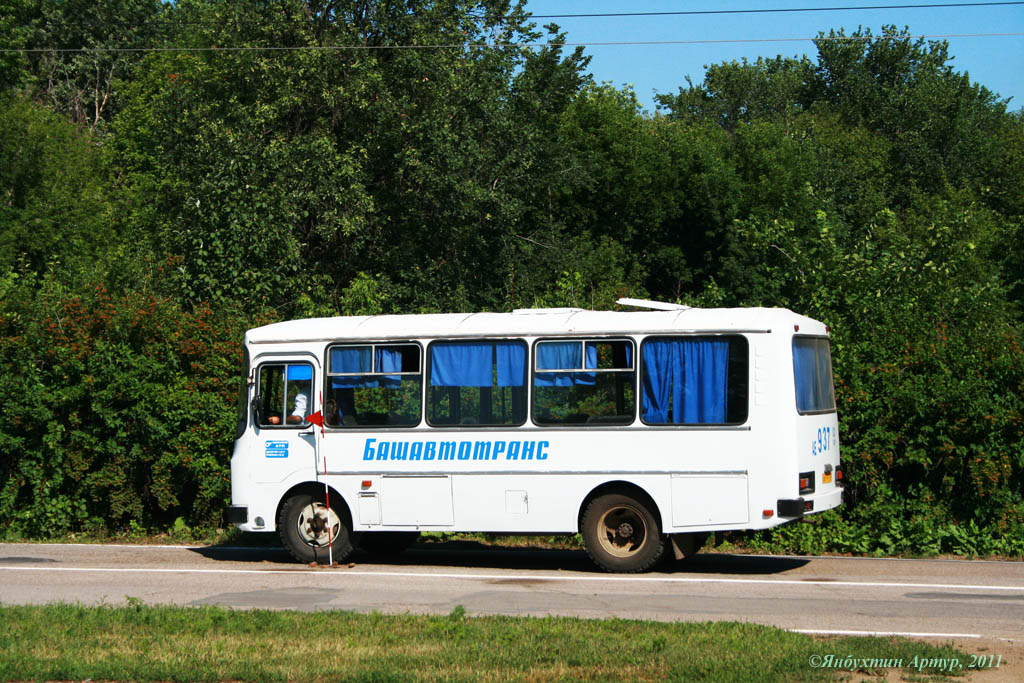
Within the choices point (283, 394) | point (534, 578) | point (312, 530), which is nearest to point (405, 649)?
point (534, 578)

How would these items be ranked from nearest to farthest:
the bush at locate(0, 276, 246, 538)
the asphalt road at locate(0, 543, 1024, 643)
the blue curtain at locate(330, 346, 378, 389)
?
the asphalt road at locate(0, 543, 1024, 643) → the blue curtain at locate(330, 346, 378, 389) → the bush at locate(0, 276, 246, 538)

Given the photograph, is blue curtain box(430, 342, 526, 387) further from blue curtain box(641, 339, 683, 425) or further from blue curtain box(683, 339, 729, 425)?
blue curtain box(683, 339, 729, 425)

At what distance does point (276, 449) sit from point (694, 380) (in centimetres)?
506

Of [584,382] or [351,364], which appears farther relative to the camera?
[351,364]

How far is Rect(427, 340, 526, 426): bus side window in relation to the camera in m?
13.5

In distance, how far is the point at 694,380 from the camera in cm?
1305

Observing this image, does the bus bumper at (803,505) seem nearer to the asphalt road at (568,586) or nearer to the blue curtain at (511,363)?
the asphalt road at (568,586)

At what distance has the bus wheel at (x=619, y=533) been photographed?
1308 centimetres

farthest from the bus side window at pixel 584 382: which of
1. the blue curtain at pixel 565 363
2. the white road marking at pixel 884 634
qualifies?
the white road marking at pixel 884 634

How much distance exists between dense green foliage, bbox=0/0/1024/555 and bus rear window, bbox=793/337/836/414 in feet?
5.47

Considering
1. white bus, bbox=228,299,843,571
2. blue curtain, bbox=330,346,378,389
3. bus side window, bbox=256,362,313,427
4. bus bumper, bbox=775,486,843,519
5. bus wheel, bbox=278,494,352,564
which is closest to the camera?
bus bumper, bbox=775,486,843,519

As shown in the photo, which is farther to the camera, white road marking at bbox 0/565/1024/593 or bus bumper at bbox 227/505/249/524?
bus bumper at bbox 227/505/249/524

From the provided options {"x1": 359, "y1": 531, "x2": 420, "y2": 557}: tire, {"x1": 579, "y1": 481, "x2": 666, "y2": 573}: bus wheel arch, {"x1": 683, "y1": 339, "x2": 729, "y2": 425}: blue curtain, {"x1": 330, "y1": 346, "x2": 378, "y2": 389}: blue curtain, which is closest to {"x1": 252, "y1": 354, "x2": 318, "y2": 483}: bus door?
{"x1": 330, "y1": 346, "x2": 378, "y2": 389}: blue curtain

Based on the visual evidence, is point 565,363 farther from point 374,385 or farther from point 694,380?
point 374,385
